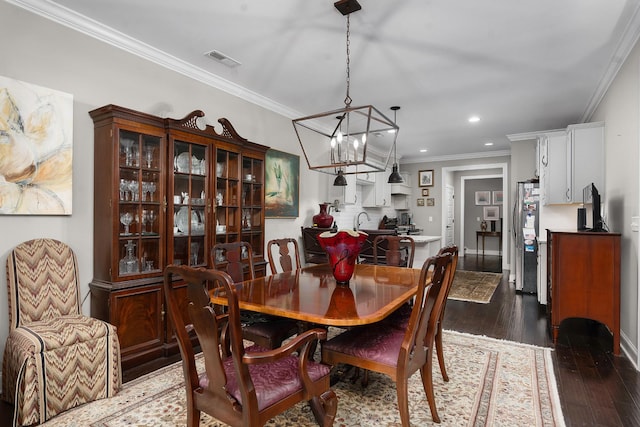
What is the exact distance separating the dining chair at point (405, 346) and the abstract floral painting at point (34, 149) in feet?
7.22

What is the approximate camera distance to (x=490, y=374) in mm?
2645

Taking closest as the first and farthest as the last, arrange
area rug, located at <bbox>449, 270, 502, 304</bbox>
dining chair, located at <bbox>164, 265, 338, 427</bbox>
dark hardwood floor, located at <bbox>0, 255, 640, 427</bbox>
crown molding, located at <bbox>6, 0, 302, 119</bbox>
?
dining chair, located at <bbox>164, 265, 338, 427</bbox> < dark hardwood floor, located at <bbox>0, 255, 640, 427</bbox> < crown molding, located at <bbox>6, 0, 302, 119</bbox> < area rug, located at <bbox>449, 270, 502, 304</bbox>

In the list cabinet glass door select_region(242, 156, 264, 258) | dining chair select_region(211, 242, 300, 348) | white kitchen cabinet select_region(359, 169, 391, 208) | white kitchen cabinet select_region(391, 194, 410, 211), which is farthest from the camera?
white kitchen cabinet select_region(391, 194, 410, 211)

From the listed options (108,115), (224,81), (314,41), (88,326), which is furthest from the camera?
(224,81)

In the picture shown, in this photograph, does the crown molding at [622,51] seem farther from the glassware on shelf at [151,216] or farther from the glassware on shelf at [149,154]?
the glassware on shelf at [151,216]

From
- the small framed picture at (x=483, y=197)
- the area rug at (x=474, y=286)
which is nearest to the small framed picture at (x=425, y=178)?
the area rug at (x=474, y=286)

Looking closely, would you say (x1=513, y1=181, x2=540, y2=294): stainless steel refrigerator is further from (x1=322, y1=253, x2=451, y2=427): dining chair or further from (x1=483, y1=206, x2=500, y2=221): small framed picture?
(x1=483, y1=206, x2=500, y2=221): small framed picture

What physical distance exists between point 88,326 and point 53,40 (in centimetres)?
204

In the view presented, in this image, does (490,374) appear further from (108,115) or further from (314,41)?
(108,115)

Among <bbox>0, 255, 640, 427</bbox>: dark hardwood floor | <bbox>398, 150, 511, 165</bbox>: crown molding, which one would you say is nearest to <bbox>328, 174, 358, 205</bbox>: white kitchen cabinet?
<bbox>0, 255, 640, 427</bbox>: dark hardwood floor

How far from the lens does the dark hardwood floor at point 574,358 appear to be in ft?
7.03

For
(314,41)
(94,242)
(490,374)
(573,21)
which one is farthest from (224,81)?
(490,374)

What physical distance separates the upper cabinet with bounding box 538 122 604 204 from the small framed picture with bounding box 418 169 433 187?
10.6 ft

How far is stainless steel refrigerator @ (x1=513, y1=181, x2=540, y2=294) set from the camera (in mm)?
5555
